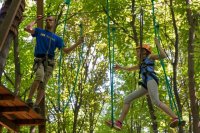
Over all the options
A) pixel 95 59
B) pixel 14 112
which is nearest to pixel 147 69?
pixel 14 112

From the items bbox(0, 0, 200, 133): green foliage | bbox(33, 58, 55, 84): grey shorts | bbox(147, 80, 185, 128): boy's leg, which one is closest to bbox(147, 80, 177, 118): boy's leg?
bbox(147, 80, 185, 128): boy's leg

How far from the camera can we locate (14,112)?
21.8ft

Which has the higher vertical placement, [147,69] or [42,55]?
[42,55]

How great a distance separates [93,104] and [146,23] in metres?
7.39

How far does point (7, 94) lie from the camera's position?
224 inches

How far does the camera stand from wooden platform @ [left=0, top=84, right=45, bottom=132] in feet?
18.9

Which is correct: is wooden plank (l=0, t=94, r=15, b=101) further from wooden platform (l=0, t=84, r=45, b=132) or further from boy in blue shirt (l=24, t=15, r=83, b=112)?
boy in blue shirt (l=24, t=15, r=83, b=112)

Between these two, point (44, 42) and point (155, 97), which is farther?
point (44, 42)

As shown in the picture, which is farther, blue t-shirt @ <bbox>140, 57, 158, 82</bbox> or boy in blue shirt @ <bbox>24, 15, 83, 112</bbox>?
boy in blue shirt @ <bbox>24, 15, 83, 112</bbox>

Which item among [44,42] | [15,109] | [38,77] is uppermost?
[44,42]

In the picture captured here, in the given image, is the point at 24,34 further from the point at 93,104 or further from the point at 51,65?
the point at 51,65

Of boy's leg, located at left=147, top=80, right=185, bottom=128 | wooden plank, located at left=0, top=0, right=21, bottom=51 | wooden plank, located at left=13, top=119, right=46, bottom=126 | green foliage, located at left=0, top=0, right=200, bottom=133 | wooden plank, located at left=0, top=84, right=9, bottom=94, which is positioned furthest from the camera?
green foliage, located at left=0, top=0, right=200, bottom=133

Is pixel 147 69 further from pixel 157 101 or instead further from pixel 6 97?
pixel 6 97

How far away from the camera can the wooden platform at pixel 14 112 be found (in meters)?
5.75
